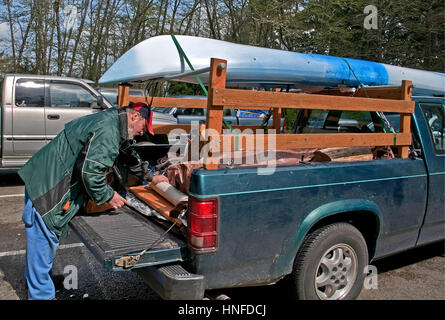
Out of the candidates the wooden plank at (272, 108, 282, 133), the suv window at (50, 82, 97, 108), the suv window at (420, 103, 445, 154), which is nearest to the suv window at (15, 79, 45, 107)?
the suv window at (50, 82, 97, 108)

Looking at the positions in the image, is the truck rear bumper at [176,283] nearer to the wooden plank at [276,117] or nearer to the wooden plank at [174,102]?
the wooden plank at [174,102]

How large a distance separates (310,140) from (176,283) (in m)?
1.48

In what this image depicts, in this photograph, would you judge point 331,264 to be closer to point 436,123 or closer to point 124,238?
point 124,238

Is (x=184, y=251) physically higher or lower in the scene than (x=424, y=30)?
lower

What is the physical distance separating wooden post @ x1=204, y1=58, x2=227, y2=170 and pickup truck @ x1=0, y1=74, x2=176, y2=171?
6288 mm

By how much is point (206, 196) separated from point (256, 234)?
47 centimetres

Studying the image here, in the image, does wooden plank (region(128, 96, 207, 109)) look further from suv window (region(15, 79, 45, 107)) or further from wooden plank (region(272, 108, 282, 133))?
suv window (region(15, 79, 45, 107))

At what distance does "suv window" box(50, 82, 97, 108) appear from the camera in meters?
8.19

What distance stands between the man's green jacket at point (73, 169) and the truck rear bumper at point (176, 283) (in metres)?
0.81

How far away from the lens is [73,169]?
3.08 metres

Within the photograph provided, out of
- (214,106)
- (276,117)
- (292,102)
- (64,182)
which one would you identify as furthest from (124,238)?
(276,117)
